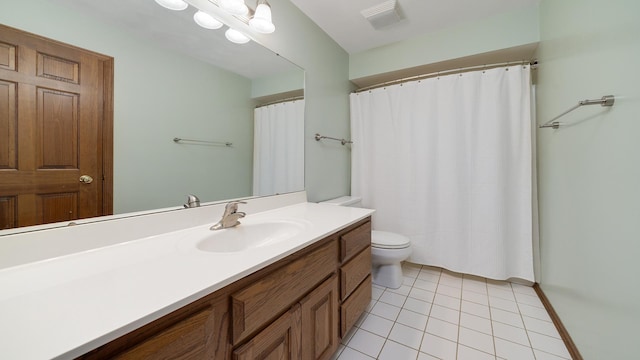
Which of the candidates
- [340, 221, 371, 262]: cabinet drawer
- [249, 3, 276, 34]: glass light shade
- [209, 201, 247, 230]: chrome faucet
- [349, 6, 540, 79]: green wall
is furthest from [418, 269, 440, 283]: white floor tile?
[249, 3, 276, 34]: glass light shade

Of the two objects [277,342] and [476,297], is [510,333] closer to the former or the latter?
[476,297]

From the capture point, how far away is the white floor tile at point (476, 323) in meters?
1.47

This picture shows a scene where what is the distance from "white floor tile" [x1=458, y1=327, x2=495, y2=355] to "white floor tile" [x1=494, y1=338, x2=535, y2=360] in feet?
0.11

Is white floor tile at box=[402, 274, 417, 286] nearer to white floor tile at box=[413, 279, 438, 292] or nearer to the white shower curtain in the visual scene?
white floor tile at box=[413, 279, 438, 292]

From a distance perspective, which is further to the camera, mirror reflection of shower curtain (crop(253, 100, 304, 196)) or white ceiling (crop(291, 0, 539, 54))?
white ceiling (crop(291, 0, 539, 54))

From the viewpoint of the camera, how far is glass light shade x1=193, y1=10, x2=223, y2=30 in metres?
1.14

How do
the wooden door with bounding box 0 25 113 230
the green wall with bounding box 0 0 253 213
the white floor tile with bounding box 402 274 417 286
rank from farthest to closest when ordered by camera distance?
the white floor tile with bounding box 402 274 417 286
the green wall with bounding box 0 0 253 213
the wooden door with bounding box 0 25 113 230

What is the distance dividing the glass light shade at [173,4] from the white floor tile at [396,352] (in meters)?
1.98

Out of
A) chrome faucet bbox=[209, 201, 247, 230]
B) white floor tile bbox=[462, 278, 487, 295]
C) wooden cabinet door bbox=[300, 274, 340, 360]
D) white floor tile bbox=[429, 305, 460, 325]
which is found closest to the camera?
wooden cabinet door bbox=[300, 274, 340, 360]

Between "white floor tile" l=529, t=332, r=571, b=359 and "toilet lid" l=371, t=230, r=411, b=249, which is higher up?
"toilet lid" l=371, t=230, r=411, b=249

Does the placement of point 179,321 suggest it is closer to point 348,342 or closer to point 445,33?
point 348,342

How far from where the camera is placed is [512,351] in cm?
130

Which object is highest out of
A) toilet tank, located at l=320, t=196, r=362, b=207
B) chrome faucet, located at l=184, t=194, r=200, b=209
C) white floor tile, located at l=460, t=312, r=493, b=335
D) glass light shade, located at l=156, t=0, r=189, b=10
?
glass light shade, located at l=156, t=0, r=189, b=10

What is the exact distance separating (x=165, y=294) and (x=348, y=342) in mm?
1200
